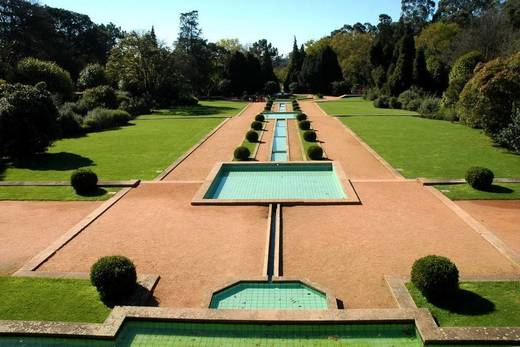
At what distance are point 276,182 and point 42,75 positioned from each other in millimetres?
30314

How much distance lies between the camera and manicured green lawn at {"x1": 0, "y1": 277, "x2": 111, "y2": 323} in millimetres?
8273

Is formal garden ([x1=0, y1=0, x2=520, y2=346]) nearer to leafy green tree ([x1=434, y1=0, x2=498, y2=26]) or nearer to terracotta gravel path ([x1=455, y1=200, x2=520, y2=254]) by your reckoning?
terracotta gravel path ([x1=455, y1=200, x2=520, y2=254])

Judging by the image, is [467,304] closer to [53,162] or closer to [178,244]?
[178,244]

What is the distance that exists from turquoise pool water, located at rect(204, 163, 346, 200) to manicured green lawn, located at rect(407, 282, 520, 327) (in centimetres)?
671

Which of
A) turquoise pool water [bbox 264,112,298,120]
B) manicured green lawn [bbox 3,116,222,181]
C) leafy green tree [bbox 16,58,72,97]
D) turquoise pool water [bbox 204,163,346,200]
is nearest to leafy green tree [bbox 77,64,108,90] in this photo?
leafy green tree [bbox 16,58,72,97]

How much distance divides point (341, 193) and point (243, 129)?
17676 millimetres

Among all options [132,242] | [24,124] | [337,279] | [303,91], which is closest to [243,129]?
[24,124]

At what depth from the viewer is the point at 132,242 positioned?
1173cm

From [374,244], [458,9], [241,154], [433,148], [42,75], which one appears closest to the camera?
[374,244]

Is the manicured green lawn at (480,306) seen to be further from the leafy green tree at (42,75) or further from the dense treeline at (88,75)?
the leafy green tree at (42,75)

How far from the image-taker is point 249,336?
759 centimetres

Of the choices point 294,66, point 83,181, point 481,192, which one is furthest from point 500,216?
point 294,66

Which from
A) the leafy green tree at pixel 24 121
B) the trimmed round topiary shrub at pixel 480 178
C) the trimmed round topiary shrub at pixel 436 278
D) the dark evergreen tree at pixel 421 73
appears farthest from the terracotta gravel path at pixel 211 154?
the dark evergreen tree at pixel 421 73

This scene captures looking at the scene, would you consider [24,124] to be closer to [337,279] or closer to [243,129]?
[243,129]
